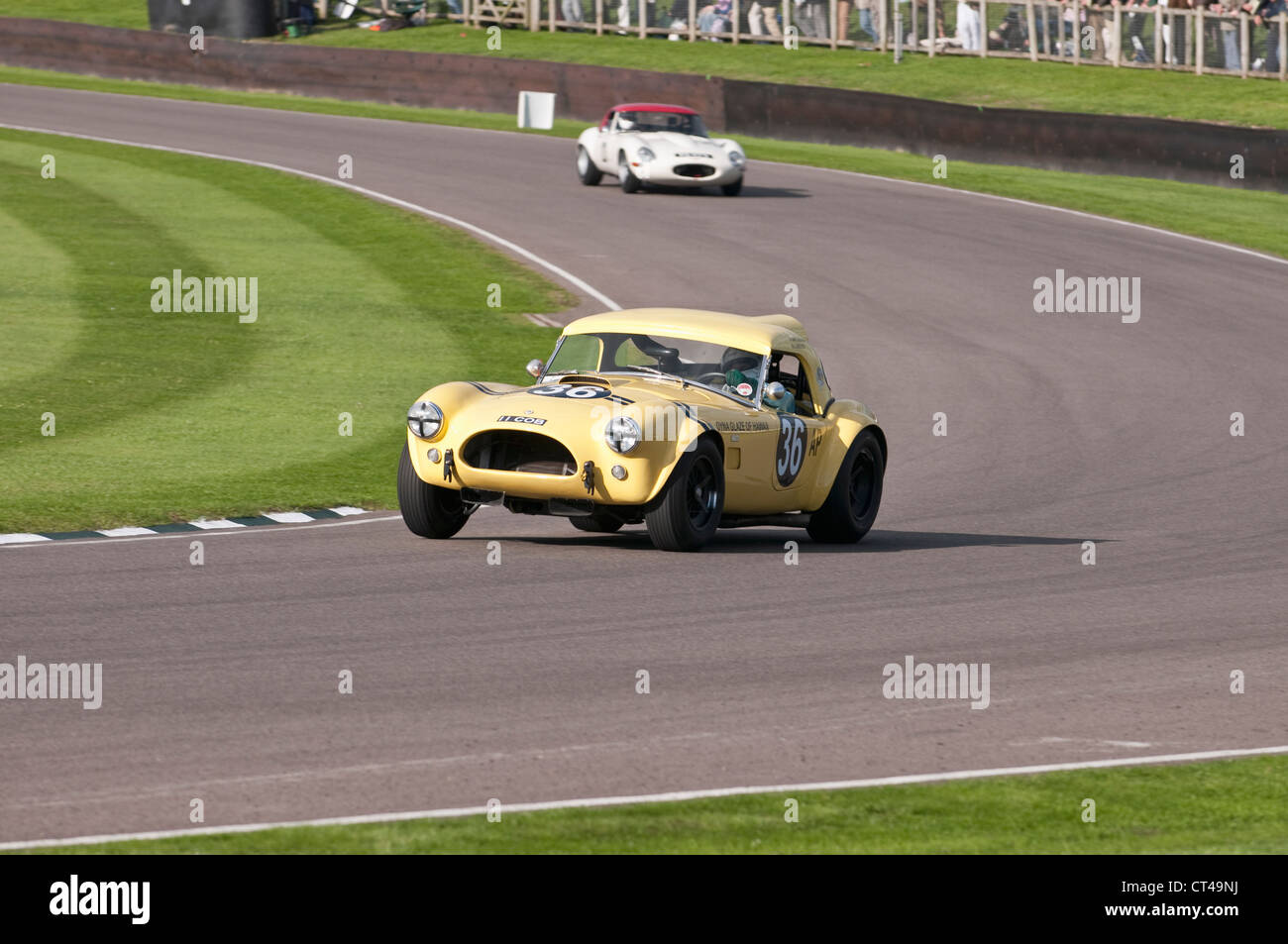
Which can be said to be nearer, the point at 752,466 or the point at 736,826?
the point at 736,826

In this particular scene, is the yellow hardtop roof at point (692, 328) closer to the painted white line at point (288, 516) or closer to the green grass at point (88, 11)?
the painted white line at point (288, 516)

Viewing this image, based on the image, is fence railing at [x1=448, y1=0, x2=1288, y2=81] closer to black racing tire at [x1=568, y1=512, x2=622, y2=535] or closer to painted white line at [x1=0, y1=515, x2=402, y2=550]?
black racing tire at [x1=568, y1=512, x2=622, y2=535]

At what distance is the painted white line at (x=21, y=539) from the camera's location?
12.5m

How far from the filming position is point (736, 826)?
271 inches

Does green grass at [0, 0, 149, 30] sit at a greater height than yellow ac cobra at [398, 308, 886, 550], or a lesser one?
greater

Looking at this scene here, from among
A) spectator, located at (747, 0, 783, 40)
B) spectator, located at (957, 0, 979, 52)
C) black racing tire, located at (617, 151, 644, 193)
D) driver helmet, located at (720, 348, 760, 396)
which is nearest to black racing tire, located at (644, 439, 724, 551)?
driver helmet, located at (720, 348, 760, 396)

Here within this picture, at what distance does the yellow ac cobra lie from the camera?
12.1m

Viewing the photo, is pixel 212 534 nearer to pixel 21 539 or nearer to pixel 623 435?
pixel 21 539

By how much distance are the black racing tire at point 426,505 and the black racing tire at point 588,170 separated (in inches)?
927

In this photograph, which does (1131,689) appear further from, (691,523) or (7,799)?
(7,799)

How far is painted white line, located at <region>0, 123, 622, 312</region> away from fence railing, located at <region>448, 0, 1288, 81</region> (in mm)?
19038
